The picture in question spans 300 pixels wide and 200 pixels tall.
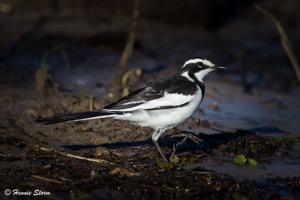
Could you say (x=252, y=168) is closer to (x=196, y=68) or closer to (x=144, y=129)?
(x=196, y=68)

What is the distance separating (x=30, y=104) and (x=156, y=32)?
19.4 ft

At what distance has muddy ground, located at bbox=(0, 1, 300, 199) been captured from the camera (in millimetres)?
7000

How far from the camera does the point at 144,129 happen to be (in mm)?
9156

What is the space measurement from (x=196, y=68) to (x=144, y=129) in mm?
1247

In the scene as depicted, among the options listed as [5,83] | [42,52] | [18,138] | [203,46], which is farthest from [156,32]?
[18,138]

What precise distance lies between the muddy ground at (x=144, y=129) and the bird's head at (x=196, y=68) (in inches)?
35.3

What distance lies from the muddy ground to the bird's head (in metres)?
0.90

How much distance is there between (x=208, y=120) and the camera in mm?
9961

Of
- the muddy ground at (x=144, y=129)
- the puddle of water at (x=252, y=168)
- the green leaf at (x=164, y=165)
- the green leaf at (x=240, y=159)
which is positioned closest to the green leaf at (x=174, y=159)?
the muddy ground at (x=144, y=129)

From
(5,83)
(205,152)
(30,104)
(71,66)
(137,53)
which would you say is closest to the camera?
(205,152)

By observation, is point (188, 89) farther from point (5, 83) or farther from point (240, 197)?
point (5, 83)

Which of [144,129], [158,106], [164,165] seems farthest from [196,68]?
[164,165]

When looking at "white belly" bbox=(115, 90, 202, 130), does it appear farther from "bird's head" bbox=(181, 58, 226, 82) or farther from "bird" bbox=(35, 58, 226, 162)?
"bird's head" bbox=(181, 58, 226, 82)

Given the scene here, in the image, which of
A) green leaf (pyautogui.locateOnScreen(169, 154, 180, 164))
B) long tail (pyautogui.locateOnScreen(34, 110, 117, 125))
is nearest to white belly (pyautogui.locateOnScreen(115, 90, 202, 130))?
long tail (pyautogui.locateOnScreen(34, 110, 117, 125))
